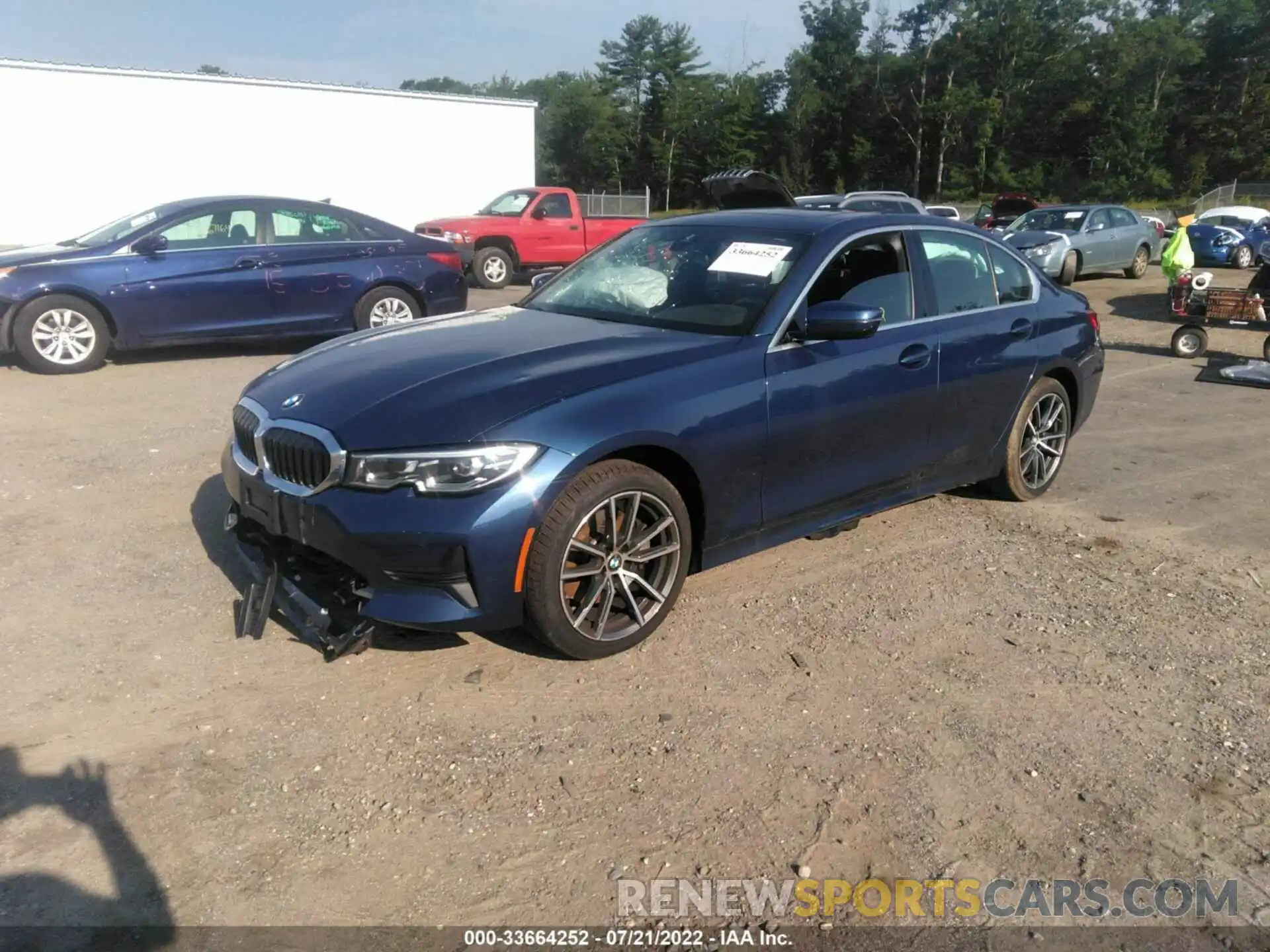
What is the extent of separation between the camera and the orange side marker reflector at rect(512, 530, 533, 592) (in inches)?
138

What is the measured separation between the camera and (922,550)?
5.12m

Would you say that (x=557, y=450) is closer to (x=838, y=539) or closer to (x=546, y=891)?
(x=546, y=891)

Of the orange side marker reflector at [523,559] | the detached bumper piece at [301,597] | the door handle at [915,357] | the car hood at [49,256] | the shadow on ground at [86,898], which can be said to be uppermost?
the car hood at [49,256]

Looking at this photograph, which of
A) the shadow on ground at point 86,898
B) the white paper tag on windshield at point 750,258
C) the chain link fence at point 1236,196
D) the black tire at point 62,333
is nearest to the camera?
the shadow on ground at point 86,898

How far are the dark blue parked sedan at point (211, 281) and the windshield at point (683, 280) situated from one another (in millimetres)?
5232

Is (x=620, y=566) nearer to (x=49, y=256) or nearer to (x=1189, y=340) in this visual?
(x=49, y=256)

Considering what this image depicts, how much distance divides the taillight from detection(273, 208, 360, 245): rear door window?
2.53 ft

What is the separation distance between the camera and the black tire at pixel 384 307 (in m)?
10.1

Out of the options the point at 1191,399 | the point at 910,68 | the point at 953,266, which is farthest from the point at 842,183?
the point at 953,266

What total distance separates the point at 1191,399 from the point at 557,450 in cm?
756

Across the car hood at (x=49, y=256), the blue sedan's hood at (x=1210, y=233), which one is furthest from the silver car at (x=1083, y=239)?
the car hood at (x=49, y=256)

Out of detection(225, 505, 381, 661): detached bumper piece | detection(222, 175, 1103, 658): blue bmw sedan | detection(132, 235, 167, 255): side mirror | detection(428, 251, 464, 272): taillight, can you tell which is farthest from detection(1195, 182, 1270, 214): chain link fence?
detection(225, 505, 381, 661): detached bumper piece

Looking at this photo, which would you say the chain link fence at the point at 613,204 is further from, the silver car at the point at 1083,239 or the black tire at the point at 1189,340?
the black tire at the point at 1189,340

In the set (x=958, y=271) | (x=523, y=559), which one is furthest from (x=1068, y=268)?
(x=523, y=559)
